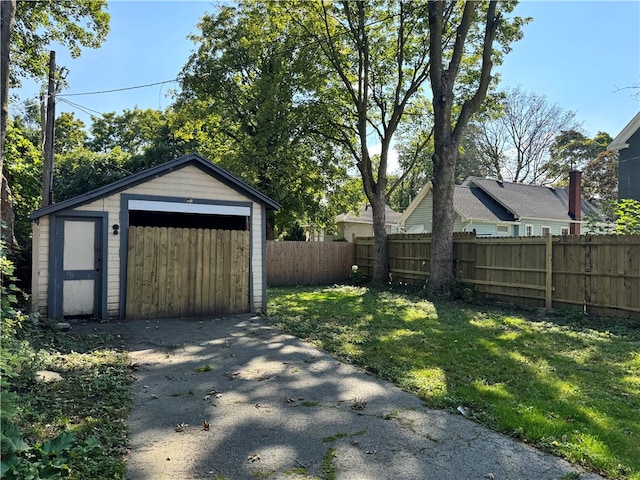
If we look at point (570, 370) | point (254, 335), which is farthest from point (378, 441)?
point (254, 335)

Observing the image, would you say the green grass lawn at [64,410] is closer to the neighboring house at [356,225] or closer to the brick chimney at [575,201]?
the brick chimney at [575,201]

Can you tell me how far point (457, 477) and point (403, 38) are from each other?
15.8 m

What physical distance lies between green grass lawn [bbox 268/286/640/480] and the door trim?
3.31 m

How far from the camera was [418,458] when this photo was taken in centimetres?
316

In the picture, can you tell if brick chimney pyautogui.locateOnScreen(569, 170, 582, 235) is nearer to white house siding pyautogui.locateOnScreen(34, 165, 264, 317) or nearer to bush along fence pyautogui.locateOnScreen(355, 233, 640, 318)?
bush along fence pyautogui.locateOnScreen(355, 233, 640, 318)

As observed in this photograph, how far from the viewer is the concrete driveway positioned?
2969mm

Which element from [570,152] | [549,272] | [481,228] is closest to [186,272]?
[549,272]

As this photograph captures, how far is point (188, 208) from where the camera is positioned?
9148 millimetres

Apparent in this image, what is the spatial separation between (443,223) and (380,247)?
150 inches

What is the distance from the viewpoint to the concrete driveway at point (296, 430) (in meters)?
2.97

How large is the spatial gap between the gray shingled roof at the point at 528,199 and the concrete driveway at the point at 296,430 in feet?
66.3

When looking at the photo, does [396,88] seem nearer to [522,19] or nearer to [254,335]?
[522,19]

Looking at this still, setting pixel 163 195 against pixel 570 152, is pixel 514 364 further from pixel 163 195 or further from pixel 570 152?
pixel 570 152

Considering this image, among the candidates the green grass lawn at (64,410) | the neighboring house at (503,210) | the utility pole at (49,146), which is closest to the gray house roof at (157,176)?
the green grass lawn at (64,410)
